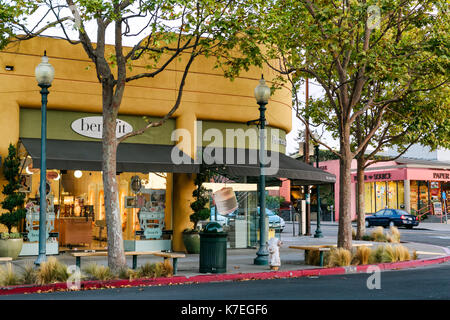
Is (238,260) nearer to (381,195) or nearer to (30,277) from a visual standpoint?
(30,277)

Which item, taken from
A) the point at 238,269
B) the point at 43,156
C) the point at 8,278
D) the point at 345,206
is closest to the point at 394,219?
the point at 345,206

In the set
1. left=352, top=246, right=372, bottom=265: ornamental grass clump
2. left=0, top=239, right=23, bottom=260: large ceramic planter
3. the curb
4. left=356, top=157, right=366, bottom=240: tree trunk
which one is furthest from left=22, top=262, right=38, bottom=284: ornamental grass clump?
left=356, top=157, right=366, bottom=240: tree trunk

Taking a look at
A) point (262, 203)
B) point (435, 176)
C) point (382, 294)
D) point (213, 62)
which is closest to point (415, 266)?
point (262, 203)

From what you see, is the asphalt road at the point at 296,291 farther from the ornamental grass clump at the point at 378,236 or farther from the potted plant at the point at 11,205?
the ornamental grass clump at the point at 378,236

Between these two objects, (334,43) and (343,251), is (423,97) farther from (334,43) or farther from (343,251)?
(343,251)

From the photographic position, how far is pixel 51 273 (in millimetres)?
11148

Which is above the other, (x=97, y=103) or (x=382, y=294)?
(x=97, y=103)

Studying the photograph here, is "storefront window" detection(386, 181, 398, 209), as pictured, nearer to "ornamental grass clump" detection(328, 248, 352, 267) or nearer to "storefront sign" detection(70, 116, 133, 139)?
"ornamental grass clump" detection(328, 248, 352, 267)

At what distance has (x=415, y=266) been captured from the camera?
15.4m

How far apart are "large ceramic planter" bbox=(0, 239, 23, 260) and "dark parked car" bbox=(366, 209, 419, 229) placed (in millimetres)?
25605

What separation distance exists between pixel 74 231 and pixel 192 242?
4.19 metres

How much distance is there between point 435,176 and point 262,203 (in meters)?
32.7

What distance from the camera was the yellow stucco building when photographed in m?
16.5
